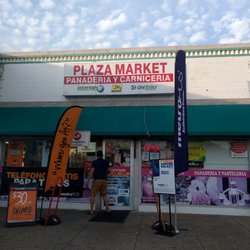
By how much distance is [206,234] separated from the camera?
7.12 metres

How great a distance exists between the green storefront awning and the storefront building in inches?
1.2

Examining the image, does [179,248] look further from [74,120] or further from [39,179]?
[39,179]

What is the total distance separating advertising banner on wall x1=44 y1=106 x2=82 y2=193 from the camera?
25.9ft

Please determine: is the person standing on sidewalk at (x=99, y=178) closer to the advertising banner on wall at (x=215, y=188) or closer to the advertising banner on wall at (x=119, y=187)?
the advertising banner on wall at (x=119, y=187)

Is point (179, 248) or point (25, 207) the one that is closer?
point (179, 248)

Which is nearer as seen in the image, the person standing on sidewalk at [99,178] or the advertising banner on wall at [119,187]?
the person standing on sidewalk at [99,178]

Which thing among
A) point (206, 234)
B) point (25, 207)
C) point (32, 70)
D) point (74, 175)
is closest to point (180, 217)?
point (206, 234)

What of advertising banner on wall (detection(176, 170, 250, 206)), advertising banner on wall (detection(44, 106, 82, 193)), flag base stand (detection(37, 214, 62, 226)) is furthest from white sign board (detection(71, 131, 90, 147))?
advertising banner on wall (detection(176, 170, 250, 206))

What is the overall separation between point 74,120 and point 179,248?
4.17 m

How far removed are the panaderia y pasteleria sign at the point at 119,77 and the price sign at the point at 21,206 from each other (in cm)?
404

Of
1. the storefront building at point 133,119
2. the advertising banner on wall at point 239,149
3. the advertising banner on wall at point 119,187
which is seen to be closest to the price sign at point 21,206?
the storefront building at point 133,119

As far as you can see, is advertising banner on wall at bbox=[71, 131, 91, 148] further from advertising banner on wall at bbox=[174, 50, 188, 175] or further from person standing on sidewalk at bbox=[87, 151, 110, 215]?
advertising banner on wall at bbox=[174, 50, 188, 175]

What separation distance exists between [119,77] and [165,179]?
4585mm

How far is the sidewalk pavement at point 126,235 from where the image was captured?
6164 millimetres
